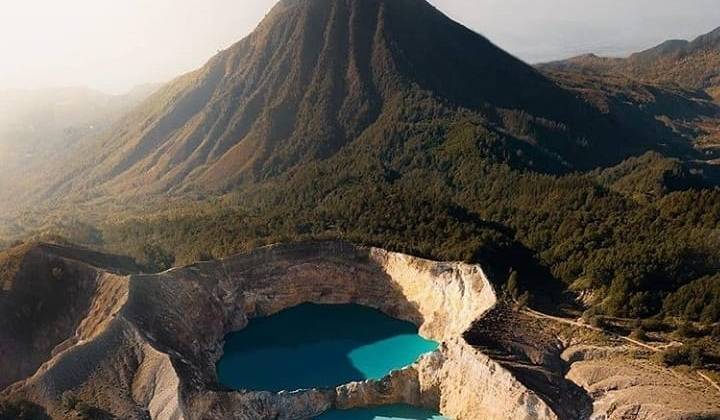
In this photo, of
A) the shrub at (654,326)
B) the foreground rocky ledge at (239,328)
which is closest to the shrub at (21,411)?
the foreground rocky ledge at (239,328)

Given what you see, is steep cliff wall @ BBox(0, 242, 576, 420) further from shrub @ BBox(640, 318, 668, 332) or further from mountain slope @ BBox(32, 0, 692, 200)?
mountain slope @ BBox(32, 0, 692, 200)

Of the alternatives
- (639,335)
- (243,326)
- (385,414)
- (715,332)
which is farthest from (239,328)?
(715,332)

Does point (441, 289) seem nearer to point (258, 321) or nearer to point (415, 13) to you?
point (258, 321)

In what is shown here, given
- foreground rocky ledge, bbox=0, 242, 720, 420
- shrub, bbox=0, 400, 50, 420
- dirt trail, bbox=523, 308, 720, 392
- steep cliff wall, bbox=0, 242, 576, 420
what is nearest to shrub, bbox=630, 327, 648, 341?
dirt trail, bbox=523, 308, 720, 392

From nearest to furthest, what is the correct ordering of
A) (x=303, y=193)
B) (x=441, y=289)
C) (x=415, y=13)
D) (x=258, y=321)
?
(x=441, y=289) → (x=258, y=321) → (x=303, y=193) → (x=415, y=13)

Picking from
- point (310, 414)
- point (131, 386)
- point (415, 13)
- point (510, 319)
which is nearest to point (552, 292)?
point (510, 319)
